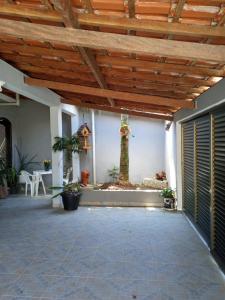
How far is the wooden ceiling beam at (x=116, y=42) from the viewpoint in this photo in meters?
2.12

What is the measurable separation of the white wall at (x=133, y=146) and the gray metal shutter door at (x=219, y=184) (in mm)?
5371

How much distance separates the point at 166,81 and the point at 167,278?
8.06 feet

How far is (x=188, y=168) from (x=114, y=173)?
12.6 feet

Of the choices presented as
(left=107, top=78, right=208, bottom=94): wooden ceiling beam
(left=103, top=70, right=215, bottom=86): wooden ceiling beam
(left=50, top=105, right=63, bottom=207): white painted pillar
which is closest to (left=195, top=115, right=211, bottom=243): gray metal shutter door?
(left=107, top=78, right=208, bottom=94): wooden ceiling beam

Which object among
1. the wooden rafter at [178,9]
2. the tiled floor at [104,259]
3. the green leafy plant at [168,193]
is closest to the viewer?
the wooden rafter at [178,9]

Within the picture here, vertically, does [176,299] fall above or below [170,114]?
below

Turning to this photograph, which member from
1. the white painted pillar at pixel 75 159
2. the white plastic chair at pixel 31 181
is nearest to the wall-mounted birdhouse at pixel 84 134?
the white painted pillar at pixel 75 159

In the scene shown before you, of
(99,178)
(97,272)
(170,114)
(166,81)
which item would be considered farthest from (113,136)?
(97,272)

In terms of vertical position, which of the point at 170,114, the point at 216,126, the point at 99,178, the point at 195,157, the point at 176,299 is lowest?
the point at 176,299

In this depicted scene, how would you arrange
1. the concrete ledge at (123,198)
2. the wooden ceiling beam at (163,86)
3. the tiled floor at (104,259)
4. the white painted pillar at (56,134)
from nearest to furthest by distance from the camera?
1. the tiled floor at (104,259)
2. the wooden ceiling beam at (163,86)
3. the concrete ledge at (123,198)
4. the white painted pillar at (56,134)

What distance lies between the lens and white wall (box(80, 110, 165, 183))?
913 cm

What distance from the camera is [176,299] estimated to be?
287 cm

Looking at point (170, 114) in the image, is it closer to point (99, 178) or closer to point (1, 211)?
point (99, 178)

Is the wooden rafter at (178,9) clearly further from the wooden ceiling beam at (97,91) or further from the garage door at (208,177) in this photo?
the wooden ceiling beam at (97,91)
